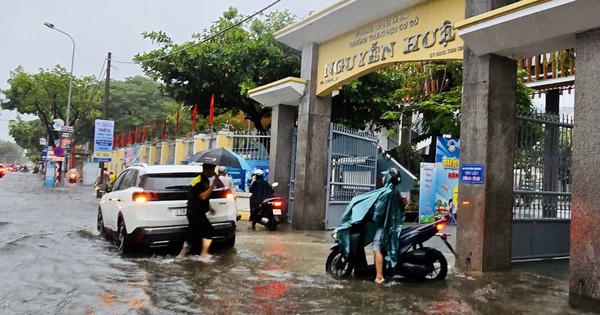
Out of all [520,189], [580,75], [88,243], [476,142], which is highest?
[580,75]

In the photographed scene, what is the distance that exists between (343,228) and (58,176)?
37.6 metres

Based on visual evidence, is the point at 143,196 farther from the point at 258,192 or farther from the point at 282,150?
the point at 282,150

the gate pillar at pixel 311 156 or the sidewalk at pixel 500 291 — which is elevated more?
the gate pillar at pixel 311 156

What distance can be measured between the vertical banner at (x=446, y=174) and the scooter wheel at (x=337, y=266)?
933 centimetres

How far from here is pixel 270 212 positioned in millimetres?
12258

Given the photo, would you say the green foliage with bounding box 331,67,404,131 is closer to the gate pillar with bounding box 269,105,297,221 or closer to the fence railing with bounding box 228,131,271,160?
the fence railing with bounding box 228,131,271,160

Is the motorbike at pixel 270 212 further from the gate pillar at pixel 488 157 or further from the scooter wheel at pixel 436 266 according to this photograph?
the scooter wheel at pixel 436 266

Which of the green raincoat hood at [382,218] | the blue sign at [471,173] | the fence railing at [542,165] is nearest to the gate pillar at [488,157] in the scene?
the blue sign at [471,173]

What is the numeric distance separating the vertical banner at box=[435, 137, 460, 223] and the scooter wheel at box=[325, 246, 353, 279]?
933 centimetres

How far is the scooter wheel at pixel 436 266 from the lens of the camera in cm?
674

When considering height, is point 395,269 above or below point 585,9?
below

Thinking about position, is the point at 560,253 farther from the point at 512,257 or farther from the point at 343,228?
the point at 343,228

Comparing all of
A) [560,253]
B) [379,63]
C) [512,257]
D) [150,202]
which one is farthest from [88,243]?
[560,253]

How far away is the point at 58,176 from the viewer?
128 feet
